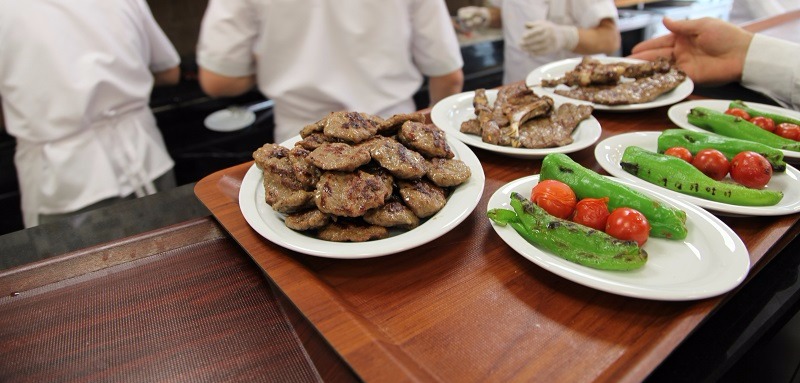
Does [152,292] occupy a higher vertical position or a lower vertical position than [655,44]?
lower

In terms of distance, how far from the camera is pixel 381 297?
1200 mm

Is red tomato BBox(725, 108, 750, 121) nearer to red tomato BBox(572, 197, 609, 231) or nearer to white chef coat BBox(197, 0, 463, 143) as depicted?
red tomato BBox(572, 197, 609, 231)

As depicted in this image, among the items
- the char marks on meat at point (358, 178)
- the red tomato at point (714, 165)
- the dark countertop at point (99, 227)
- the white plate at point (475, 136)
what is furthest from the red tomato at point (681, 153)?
the dark countertop at point (99, 227)

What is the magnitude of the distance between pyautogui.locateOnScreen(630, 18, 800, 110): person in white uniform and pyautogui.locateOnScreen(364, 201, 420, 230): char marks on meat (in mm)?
2070

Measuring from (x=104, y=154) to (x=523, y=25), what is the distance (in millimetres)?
3039

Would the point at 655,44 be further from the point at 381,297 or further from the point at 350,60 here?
the point at 381,297

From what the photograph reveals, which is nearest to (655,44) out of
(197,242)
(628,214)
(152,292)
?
(628,214)

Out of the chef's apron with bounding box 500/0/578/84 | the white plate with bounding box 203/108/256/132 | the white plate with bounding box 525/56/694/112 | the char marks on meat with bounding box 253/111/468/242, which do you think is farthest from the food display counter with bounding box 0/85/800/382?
the white plate with bounding box 203/108/256/132

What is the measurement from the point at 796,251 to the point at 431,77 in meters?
2.07

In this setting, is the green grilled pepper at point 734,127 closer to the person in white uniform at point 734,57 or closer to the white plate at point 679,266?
the person in white uniform at point 734,57

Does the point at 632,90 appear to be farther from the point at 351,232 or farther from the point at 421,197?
the point at 351,232

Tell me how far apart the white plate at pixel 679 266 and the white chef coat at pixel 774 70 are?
4.62 feet

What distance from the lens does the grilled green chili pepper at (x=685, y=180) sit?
1.44 meters

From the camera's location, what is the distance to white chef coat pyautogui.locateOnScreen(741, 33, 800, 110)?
225 centimetres
